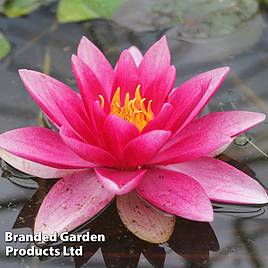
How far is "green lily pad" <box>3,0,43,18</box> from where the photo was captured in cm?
194

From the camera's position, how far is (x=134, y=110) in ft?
4.19

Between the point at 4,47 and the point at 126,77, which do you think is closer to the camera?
the point at 126,77

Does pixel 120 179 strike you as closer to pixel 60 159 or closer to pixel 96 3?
pixel 60 159

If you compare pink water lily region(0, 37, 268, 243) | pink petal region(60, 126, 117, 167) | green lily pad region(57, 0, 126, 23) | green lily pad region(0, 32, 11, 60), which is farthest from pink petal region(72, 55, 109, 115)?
green lily pad region(57, 0, 126, 23)

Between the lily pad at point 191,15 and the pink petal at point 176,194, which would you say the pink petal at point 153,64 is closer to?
the pink petal at point 176,194

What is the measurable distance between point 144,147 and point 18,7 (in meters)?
1.01

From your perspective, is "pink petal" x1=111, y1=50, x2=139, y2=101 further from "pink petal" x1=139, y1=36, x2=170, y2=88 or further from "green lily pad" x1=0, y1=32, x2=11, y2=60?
"green lily pad" x1=0, y1=32, x2=11, y2=60

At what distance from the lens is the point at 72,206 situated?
3.93 ft

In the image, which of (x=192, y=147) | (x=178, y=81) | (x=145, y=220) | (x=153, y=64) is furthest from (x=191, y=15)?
(x=145, y=220)

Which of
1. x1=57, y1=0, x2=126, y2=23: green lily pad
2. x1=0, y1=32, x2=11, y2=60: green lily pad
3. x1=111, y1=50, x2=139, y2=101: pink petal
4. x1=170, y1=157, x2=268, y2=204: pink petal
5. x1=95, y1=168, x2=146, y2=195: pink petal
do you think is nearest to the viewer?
x1=95, y1=168, x2=146, y2=195: pink petal

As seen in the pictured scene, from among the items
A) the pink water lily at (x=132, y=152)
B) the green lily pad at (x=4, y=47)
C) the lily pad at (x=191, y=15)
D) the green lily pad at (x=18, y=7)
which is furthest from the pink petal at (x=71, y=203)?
the green lily pad at (x=18, y=7)

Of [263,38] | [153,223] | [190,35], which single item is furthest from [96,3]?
[153,223]

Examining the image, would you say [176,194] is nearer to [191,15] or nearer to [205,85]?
[205,85]

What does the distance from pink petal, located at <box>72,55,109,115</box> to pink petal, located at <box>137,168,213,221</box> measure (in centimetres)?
21
